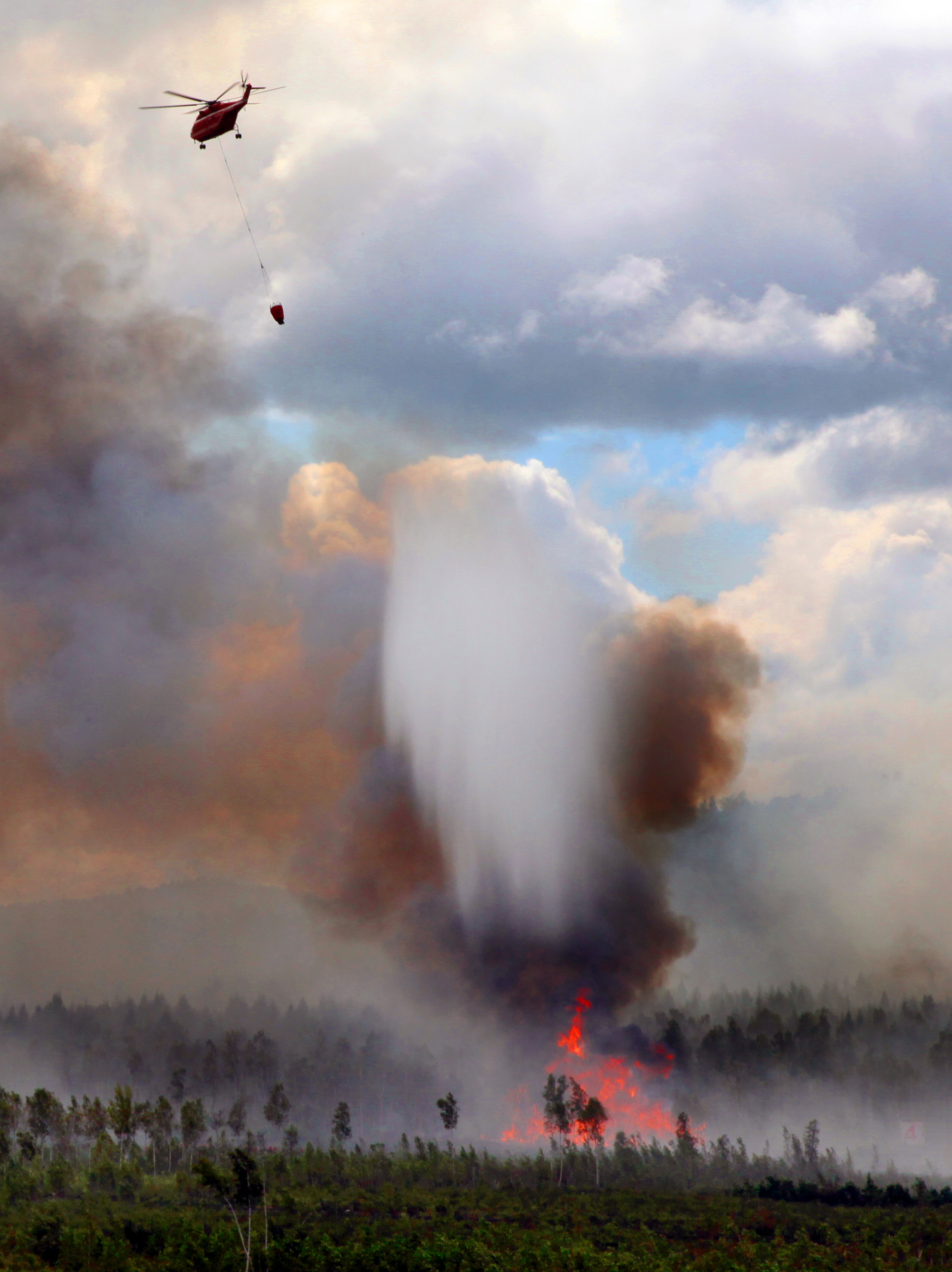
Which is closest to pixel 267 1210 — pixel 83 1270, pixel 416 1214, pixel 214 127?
pixel 416 1214

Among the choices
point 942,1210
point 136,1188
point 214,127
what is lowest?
point 942,1210

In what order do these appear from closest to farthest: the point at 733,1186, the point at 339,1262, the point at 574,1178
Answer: the point at 339,1262 → the point at 733,1186 → the point at 574,1178

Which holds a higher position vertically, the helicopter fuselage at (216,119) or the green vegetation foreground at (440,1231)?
the helicopter fuselage at (216,119)

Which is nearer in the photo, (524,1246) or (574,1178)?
(524,1246)

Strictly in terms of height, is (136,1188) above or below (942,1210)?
above

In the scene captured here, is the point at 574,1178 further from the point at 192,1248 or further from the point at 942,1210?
the point at 192,1248

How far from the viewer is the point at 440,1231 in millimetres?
135750

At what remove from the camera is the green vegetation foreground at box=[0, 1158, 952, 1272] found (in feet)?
385

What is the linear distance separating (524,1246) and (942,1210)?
65.8m

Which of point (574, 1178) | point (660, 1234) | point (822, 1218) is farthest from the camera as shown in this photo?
point (574, 1178)

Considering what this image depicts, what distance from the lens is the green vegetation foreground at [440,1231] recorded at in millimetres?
117500

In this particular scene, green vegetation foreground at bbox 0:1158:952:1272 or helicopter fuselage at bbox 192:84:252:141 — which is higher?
helicopter fuselage at bbox 192:84:252:141

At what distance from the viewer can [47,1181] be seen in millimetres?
174125

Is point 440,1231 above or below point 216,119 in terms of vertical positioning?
below
